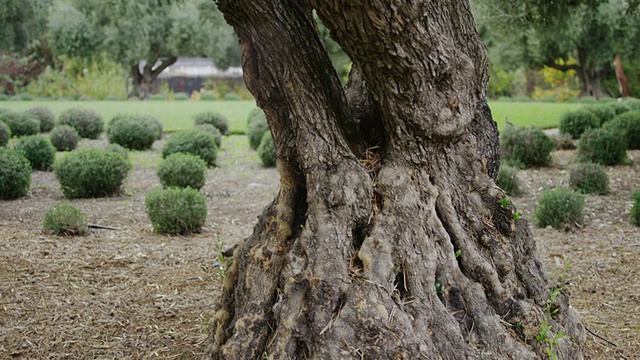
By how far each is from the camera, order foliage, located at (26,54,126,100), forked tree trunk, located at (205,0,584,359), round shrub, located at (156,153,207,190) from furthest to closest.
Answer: foliage, located at (26,54,126,100)
round shrub, located at (156,153,207,190)
forked tree trunk, located at (205,0,584,359)

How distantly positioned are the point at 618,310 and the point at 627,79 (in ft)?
122

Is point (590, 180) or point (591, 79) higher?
point (590, 180)

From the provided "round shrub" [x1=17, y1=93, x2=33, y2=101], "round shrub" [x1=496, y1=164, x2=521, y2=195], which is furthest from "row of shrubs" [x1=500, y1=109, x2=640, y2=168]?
"round shrub" [x1=17, y1=93, x2=33, y2=101]

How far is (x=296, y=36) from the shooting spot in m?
3.48

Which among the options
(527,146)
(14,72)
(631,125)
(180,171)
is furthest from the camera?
(14,72)

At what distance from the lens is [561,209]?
8.16 m

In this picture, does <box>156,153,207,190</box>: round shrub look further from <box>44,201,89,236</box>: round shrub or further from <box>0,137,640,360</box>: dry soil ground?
<box>44,201,89,236</box>: round shrub

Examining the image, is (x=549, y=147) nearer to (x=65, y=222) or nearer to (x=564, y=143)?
(x=564, y=143)

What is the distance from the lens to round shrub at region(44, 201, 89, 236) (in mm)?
7551

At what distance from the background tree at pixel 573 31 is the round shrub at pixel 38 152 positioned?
8280mm

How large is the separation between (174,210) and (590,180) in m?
6.16

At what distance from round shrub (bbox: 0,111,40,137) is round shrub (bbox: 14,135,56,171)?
4.43m

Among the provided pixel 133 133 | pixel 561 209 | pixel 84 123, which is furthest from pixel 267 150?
pixel 84 123

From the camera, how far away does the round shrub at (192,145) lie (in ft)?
44.2
